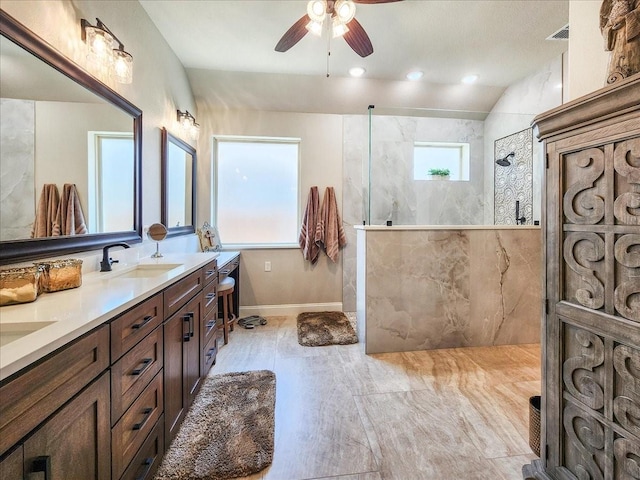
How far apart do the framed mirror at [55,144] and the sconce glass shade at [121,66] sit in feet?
0.34

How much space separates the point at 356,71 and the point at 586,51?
224 cm

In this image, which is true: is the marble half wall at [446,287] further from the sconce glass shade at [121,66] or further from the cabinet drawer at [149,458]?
the sconce glass shade at [121,66]

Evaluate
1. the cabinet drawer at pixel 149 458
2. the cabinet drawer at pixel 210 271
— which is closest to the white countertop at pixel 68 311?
the cabinet drawer at pixel 210 271

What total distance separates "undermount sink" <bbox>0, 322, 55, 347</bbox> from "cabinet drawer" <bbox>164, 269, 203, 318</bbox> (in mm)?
508

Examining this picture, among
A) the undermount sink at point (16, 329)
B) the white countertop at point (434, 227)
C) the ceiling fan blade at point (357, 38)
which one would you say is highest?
the ceiling fan blade at point (357, 38)

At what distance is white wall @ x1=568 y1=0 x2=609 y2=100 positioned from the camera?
1.24 meters

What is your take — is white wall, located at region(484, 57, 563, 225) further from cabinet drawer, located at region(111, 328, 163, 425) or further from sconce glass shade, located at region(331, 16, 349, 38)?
cabinet drawer, located at region(111, 328, 163, 425)

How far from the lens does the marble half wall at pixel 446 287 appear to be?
2.51 m

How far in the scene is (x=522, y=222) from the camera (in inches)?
123

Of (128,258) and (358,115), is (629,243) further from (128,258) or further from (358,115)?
(358,115)

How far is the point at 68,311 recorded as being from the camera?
3.06 ft

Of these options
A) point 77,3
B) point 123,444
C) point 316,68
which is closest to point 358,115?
point 316,68

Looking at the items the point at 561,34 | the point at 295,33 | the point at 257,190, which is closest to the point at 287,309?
the point at 257,190

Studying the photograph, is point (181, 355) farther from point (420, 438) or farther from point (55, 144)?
point (420, 438)
